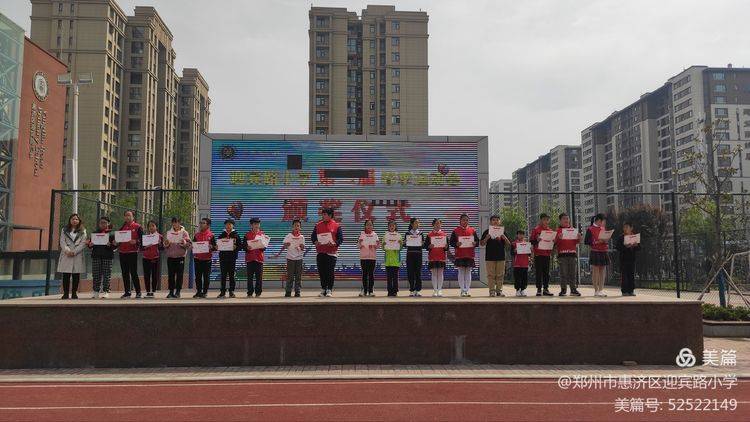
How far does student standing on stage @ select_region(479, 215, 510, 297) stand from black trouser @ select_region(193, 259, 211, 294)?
6.14 meters

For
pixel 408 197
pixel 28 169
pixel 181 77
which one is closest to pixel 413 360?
pixel 408 197

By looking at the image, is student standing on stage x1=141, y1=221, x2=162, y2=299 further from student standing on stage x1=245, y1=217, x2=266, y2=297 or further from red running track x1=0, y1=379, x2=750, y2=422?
red running track x1=0, y1=379, x2=750, y2=422

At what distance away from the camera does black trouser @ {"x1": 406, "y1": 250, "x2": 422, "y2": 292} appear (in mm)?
11805

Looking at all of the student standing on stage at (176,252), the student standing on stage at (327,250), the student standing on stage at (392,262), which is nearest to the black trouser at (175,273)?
the student standing on stage at (176,252)

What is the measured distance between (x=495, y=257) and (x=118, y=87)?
8096 cm

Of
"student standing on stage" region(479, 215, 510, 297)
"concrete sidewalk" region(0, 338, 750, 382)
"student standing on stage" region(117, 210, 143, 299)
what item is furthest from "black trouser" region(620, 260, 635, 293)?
"student standing on stage" region(117, 210, 143, 299)

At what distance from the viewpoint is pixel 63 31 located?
7406 centimetres

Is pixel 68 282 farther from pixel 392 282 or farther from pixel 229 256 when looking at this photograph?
pixel 392 282

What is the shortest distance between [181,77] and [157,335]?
98947 millimetres

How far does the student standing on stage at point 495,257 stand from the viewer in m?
11.9

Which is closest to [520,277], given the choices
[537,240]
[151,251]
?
[537,240]

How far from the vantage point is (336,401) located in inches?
300

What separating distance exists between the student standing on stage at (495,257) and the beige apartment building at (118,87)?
6798 centimetres

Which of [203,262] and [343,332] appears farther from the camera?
[203,262]
